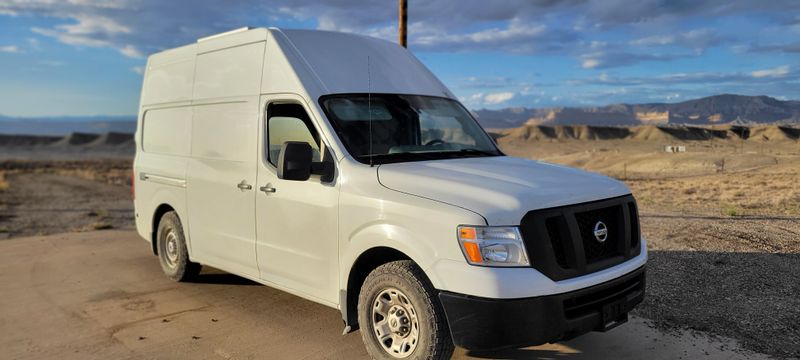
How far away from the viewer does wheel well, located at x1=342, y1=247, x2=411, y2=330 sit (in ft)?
14.3

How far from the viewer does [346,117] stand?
489 cm

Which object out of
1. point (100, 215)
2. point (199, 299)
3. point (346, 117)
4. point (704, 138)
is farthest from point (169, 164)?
point (704, 138)

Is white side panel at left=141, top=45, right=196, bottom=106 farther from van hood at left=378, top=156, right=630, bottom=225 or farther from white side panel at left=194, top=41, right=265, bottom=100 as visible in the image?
van hood at left=378, top=156, right=630, bottom=225

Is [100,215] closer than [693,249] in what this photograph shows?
No

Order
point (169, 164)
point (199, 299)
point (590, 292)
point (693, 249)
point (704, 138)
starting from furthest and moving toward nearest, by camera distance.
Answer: point (704, 138), point (693, 249), point (169, 164), point (199, 299), point (590, 292)

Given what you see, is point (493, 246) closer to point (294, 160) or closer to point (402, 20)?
point (294, 160)

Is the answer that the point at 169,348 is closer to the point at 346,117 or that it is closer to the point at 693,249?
the point at 346,117

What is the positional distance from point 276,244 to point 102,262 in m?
4.32

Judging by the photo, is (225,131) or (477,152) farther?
(225,131)

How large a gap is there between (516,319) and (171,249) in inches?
193

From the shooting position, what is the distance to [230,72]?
5.87 metres

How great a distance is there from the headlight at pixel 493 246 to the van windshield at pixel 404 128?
1217 mm

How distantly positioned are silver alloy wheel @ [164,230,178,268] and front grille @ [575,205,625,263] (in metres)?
4.82

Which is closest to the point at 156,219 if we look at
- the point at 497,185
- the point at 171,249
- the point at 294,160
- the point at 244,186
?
the point at 171,249
